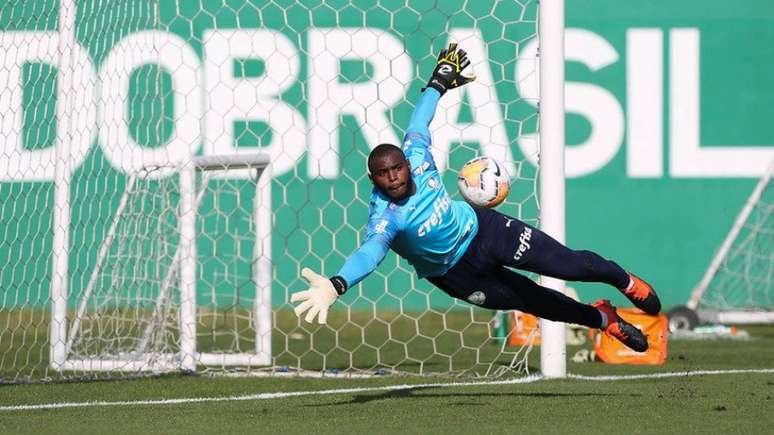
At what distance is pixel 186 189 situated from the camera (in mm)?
10109

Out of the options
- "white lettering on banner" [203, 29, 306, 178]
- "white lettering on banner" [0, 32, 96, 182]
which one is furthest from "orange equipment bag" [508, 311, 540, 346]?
"white lettering on banner" [203, 29, 306, 178]

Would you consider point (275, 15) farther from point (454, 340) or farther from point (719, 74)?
point (719, 74)

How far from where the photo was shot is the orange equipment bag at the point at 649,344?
34.1ft

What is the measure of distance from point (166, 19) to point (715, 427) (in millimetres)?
10097

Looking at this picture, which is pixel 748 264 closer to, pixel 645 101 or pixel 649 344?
pixel 645 101

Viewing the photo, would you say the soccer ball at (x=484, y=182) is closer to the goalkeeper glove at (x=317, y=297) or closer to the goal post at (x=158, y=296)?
the goalkeeper glove at (x=317, y=297)

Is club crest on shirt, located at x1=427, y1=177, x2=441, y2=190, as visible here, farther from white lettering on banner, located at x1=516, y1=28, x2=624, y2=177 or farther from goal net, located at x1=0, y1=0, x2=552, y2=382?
white lettering on banner, located at x1=516, y1=28, x2=624, y2=177

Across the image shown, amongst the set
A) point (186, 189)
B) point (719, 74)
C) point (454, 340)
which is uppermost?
point (719, 74)

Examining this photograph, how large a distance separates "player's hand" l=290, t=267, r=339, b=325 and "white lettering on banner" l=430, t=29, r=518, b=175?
21.7 ft

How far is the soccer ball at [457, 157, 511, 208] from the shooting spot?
25.8 feet

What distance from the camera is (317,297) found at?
659 centimetres

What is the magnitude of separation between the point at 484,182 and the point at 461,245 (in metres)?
0.40

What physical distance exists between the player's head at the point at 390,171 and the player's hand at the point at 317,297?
3.07ft

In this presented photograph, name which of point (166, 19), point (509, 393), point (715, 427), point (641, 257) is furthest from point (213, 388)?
point (641, 257)
